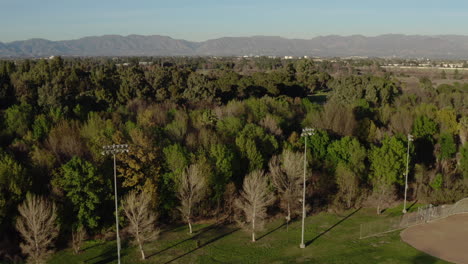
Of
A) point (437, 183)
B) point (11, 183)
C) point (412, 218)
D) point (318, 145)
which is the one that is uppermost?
point (318, 145)

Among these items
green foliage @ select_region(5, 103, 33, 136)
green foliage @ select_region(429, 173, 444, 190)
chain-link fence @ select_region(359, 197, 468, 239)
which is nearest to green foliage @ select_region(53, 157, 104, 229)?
green foliage @ select_region(5, 103, 33, 136)

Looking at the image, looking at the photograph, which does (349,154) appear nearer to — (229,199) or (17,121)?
(229,199)

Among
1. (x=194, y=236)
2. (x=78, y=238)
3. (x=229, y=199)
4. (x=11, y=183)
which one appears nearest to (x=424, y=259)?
(x=229, y=199)

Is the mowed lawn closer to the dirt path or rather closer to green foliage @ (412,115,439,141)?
the dirt path

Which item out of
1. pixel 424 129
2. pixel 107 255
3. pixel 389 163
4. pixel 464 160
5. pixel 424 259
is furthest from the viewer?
pixel 424 129

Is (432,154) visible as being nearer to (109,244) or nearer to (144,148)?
(144,148)

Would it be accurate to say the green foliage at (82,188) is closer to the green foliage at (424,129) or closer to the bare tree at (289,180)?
the bare tree at (289,180)

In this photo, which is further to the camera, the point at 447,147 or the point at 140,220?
the point at 447,147
